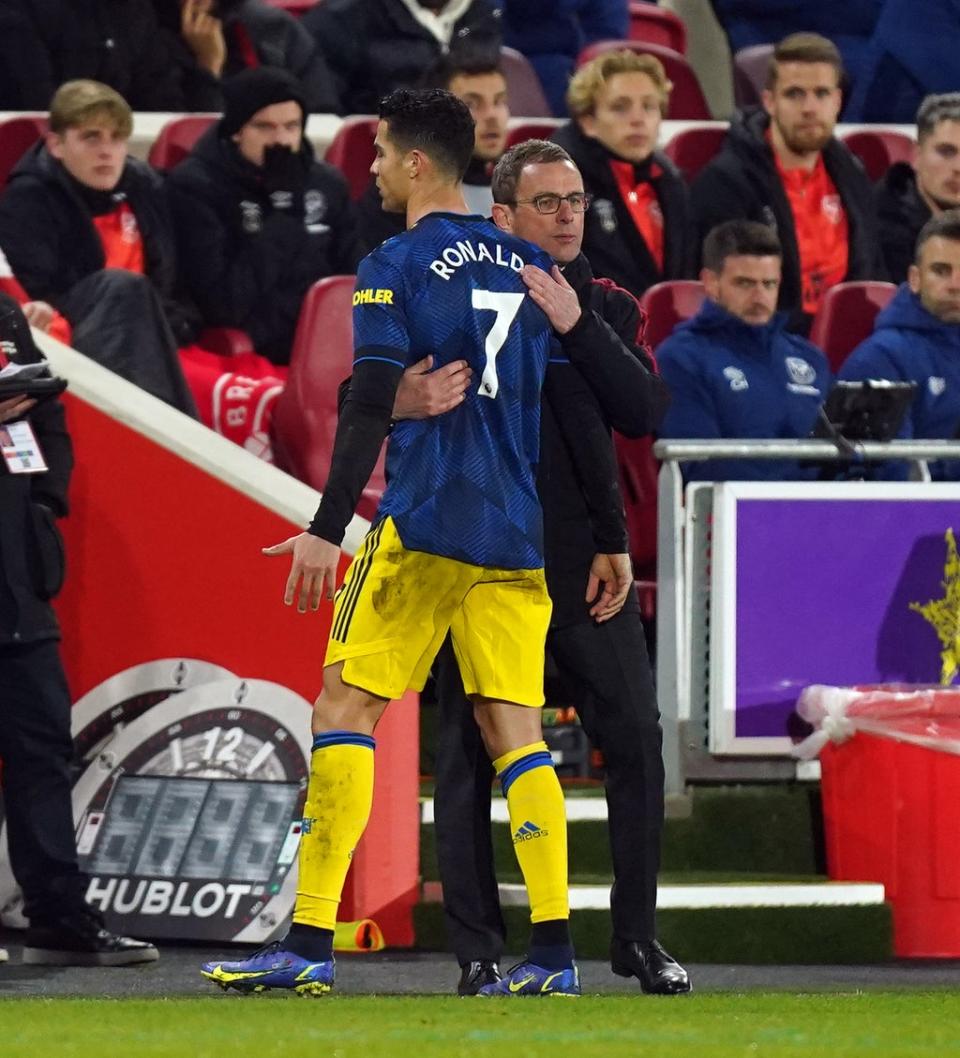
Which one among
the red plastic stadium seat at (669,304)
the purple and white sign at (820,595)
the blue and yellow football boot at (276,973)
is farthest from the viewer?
the red plastic stadium seat at (669,304)

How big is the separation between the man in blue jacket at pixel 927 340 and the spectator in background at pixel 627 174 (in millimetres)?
1058

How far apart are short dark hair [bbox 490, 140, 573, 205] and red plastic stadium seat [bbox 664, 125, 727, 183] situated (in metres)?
4.98

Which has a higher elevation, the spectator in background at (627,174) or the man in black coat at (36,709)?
the spectator in background at (627,174)

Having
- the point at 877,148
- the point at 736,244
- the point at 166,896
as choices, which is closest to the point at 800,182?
the point at 877,148

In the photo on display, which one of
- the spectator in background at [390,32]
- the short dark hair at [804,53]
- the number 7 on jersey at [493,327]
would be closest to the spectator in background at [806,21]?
the spectator in background at [390,32]

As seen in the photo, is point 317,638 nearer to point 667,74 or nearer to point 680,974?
point 680,974

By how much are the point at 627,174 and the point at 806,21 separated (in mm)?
3231

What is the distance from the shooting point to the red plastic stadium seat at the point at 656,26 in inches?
494

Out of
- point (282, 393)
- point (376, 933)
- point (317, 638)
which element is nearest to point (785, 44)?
point (282, 393)

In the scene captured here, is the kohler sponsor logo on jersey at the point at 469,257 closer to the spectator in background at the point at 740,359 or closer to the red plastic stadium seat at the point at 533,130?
the spectator in background at the point at 740,359

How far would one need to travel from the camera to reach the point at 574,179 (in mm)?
5602

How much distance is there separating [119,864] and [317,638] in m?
0.84

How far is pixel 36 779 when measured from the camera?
658 centimetres

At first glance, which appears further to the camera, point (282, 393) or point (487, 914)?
point (282, 393)
